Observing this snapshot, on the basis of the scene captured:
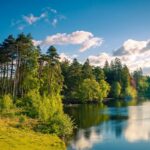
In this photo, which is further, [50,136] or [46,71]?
[46,71]

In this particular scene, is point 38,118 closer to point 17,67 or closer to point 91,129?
point 91,129

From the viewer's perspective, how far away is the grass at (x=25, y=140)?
101ft

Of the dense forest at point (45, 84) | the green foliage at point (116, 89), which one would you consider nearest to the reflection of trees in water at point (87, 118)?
the dense forest at point (45, 84)

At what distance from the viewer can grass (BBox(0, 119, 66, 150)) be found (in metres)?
30.8

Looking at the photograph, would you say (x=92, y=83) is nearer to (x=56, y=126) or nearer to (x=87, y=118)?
(x=87, y=118)

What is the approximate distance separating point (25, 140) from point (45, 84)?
2102 inches

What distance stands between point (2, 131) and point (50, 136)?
598 cm

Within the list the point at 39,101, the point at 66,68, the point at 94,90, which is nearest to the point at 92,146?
the point at 39,101

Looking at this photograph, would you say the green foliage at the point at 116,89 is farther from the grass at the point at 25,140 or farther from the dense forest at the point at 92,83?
the grass at the point at 25,140

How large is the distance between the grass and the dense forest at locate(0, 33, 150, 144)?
10.5ft

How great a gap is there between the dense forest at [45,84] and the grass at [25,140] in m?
3.20

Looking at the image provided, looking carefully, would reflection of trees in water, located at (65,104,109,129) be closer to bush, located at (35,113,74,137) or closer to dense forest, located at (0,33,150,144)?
dense forest, located at (0,33,150,144)

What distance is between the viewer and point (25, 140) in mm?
33562

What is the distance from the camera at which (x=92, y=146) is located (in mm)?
38375
